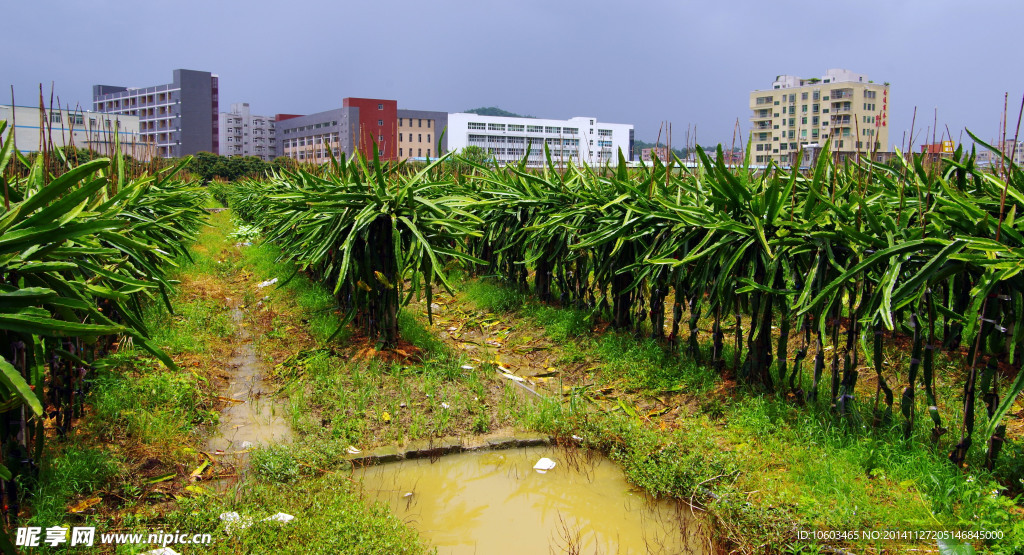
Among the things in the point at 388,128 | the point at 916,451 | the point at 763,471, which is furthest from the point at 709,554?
the point at 388,128

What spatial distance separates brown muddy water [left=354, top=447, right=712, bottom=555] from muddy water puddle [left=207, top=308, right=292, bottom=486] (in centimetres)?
71

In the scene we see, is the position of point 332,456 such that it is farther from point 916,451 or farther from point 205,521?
point 916,451

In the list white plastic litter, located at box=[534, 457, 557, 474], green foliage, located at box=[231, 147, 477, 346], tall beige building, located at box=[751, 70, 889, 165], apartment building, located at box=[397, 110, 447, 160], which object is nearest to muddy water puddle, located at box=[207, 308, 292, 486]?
green foliage, located at box=[231, 147, 477, 346]

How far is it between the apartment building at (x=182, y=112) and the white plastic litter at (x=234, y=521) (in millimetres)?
78836

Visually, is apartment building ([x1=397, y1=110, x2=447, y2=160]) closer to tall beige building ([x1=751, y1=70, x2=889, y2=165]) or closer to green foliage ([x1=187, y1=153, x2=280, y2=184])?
green foliage ([x1=187, y1=153, x2=280, y2=184])

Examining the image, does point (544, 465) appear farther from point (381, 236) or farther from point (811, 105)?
point (811, 105)

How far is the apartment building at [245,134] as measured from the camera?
91938mm

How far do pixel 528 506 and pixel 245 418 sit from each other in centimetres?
207

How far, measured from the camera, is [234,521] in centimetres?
306

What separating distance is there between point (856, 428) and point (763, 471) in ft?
2.37

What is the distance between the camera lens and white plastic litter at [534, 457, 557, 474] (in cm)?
412

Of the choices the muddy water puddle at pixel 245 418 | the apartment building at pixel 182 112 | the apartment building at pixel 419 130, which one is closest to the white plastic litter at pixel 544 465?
the muddy water puddle at pixel 245 418

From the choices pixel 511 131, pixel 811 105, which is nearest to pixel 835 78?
pixel 811 105

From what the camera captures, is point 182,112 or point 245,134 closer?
point 182,112
